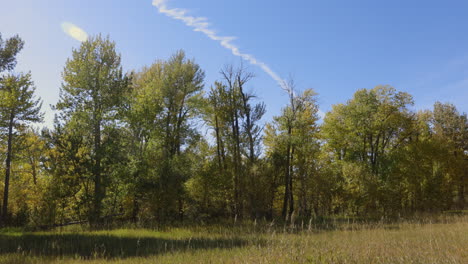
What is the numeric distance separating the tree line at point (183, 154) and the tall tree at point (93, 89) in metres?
0.07

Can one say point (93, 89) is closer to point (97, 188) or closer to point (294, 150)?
point (97, 188)

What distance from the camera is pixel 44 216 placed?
689 inches

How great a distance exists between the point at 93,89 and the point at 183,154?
25.3 ft

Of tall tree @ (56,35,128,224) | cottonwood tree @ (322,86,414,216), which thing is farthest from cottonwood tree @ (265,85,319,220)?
tall tree @ (56,35,128,224)

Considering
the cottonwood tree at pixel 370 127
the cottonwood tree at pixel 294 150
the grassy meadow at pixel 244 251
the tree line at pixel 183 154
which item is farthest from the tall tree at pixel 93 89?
the cottonwood tree at pixel 370 127

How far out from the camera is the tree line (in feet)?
55.7

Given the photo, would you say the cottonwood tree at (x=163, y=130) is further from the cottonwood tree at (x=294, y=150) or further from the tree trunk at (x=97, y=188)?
the cottonwood tree at (x=294, y=150)

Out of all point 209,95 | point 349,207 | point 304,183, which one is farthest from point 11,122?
point 349,207

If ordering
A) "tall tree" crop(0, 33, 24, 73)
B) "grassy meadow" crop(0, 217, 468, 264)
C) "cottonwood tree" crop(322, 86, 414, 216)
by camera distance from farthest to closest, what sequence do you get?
"cottonwood tree" crop(322, 86, 414, 216) → "tall tree" crop(0, 33, 24, 73) → "grassy meadow" crop(0, 217, 468, 264)

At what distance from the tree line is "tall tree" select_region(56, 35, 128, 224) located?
7 centimetres

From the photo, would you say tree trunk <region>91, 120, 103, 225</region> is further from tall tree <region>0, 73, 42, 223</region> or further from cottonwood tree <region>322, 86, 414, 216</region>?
cottonwood tree <region>322, 86, 414, 216</region>

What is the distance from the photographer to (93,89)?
63.8 ft

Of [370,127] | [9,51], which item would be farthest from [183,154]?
[370,127]

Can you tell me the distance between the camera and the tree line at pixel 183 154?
17.0 meters
